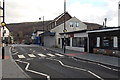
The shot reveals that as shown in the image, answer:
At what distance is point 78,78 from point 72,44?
26643 mm

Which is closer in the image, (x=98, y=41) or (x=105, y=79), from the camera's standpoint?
(x=105, y=79)

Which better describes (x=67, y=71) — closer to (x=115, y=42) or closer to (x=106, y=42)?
(x=115, y=42)

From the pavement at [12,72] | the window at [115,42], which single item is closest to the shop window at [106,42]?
the window at [115,42]

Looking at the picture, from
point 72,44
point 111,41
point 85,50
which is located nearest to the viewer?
point 111,41

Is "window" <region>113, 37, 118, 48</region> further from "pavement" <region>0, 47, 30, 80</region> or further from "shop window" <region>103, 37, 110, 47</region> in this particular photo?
"pavement" <region>0, 47, 30, 80</region>

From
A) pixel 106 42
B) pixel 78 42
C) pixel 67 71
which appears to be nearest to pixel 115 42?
pixel 106 42

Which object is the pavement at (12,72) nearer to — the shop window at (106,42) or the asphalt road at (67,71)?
the asphalt road at (67,71)

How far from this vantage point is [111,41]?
23.9m

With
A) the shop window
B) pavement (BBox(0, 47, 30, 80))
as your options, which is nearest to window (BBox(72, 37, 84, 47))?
the shop window

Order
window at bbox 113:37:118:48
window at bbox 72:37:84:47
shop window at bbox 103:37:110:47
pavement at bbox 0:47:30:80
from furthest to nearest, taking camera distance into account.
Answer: window at bbox 72:37:84:47, shop window at bbox 103:37:110:47, window at bbox 113:37:118:48, pavement at bbox 0:47:30:80

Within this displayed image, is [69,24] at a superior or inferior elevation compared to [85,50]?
superior

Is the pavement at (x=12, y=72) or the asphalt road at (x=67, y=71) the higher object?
the pavement at (x=12, y=72)

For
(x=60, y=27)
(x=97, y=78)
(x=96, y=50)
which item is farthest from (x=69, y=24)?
(x=97, y=78)

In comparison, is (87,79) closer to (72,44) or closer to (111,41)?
(111,41)
